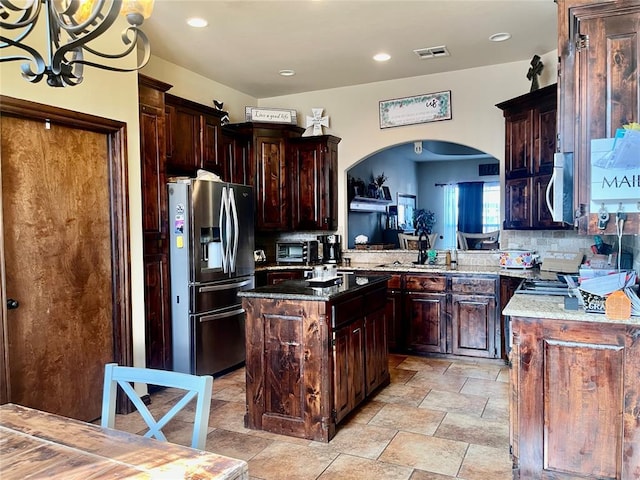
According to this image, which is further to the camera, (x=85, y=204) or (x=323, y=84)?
(x=323, y=84)

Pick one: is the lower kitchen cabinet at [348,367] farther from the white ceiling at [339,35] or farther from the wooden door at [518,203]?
the white ceiling at [339,35]

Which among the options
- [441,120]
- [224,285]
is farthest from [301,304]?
[441,120]

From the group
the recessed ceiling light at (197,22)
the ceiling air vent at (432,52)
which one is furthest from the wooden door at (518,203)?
the recessed ceiling light at (197,22)

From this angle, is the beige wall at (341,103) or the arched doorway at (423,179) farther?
the arched doorway at (423,179)

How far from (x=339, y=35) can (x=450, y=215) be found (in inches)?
309

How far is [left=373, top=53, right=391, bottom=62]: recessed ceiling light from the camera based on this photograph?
4.57 m

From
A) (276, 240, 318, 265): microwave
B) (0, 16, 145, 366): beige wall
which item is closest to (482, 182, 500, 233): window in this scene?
(276, 240, 318, 265): microwave

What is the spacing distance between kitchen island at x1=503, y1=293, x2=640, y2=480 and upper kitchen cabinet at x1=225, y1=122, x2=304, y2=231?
3490 millimetres

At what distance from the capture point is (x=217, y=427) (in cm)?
325

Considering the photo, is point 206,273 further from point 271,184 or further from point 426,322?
point 426,322

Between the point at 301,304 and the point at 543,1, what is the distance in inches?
109

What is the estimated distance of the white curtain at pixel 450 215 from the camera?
1120 centimetres

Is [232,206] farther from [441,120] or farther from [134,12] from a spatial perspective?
[134,12]

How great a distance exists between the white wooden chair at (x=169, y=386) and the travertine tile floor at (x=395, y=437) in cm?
106
